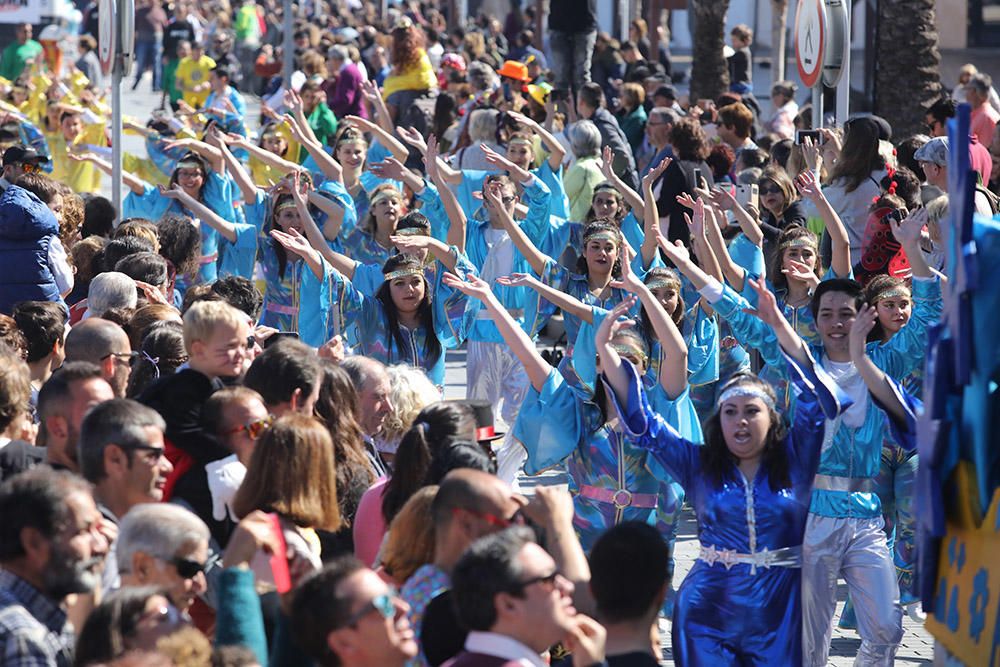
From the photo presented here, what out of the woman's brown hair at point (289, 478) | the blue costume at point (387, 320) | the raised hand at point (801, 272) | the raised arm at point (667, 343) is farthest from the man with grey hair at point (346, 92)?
the woman's brown hair at point (289, 478)

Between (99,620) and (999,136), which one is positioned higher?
(999,136)

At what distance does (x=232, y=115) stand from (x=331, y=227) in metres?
5.95

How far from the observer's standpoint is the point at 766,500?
19.6 feet

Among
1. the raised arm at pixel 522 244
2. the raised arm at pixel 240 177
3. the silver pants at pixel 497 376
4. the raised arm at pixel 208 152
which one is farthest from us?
the raised arm at pixel 208 152

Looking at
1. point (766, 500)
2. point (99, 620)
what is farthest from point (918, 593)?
point (99, 620)

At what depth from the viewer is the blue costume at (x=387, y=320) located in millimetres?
8945

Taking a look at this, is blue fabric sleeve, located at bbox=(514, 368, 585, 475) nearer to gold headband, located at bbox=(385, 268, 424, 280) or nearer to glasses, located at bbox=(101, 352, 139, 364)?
glasses, located at bbox=(101, 352, 139, 364)

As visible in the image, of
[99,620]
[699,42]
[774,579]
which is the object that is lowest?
[774,579]

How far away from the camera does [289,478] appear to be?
16.3ft

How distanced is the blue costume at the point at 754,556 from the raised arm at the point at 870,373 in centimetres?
16

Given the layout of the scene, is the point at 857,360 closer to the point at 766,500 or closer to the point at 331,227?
the point at 766,500

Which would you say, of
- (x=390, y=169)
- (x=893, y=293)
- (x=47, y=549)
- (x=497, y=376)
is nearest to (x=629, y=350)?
(x=893, y=293)

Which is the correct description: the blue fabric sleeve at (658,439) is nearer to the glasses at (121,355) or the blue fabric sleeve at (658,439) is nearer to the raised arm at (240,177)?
the glasses at (121,355)

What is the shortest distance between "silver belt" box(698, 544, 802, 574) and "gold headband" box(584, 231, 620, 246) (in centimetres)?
318
